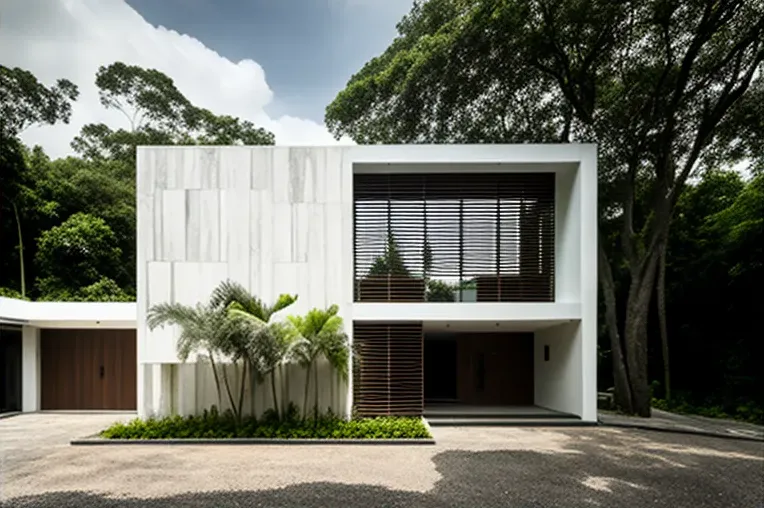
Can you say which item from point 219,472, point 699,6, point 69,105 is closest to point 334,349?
point 219,472

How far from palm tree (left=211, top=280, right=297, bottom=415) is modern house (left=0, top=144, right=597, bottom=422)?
766mm

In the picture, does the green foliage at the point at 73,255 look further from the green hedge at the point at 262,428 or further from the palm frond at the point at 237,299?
the palm frond at the point at 237,299

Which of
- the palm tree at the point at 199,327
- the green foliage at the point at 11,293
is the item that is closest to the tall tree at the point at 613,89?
the palm tree at the point at 199,327

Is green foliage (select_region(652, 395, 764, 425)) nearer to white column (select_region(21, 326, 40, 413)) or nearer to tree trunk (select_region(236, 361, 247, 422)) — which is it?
tree trunk (select_region(236, 361, 247, 422))

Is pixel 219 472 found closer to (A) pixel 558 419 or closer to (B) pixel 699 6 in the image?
(A) pixel 558 419

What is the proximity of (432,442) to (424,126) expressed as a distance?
453 inches

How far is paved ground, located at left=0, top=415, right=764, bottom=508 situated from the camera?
6414 mm

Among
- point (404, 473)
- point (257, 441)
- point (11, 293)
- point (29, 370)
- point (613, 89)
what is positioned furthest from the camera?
point (11, 293)

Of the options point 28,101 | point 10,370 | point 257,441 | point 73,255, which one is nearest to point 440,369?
point 257,441

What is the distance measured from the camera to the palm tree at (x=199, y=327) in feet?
31.2

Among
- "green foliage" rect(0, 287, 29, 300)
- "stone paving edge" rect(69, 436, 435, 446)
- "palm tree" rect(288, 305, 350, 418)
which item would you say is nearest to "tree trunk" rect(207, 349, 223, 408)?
"stone paving edge" rect(69, 436, 435, 446)

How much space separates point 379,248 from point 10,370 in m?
10.5

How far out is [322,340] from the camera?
32.8 feet

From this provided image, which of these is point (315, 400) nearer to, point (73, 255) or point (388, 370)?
point (388, 370)
